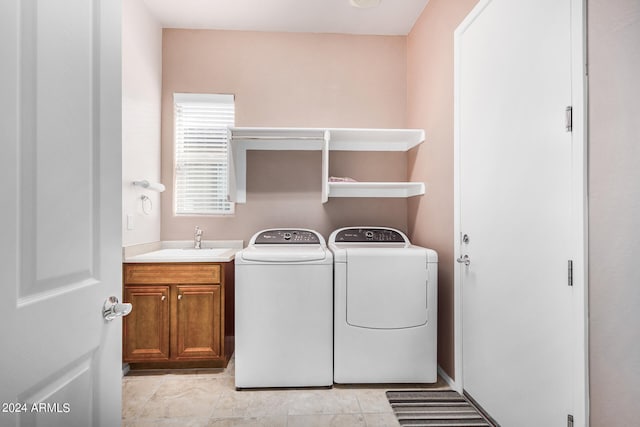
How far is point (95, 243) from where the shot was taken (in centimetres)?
84

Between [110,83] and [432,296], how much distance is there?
6.67 feet

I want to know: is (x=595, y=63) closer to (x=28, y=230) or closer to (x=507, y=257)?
(x=507, y=257)

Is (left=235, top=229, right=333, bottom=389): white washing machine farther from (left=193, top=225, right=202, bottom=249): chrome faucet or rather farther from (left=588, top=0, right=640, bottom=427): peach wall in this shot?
(left=588, top=0, right=640, bottom=427): peach wall

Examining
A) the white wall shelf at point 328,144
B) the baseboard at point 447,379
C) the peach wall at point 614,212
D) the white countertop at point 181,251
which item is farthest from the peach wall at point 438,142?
the white countertop at point 181,251

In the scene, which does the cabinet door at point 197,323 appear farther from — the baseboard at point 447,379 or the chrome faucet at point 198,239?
the baseboard at point 447,379

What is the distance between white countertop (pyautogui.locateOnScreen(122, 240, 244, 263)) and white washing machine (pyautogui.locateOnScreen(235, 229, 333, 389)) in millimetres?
373

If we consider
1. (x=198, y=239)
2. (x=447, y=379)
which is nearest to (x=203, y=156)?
(x=198, y=239)

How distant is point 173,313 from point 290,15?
243 cm

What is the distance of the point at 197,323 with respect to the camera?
2.41m

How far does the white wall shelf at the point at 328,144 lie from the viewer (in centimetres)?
269

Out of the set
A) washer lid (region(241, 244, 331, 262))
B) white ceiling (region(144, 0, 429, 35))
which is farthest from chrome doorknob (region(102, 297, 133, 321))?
white ceiling (region(144, 0, 429, 35))

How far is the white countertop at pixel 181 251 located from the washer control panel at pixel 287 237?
267 millimetres

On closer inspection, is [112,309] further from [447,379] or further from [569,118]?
[447,379]

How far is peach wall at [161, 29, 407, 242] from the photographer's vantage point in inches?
118
